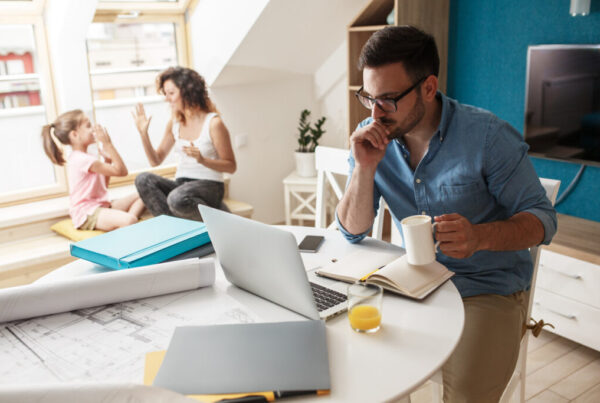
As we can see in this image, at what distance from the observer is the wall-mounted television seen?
255 centimetres

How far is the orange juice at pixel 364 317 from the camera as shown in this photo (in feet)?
3.61

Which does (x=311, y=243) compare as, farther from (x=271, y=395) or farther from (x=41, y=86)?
(x=41, y=86)

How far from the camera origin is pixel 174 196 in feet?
10.0

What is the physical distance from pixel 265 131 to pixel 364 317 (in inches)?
119

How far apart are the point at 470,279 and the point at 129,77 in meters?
2.82

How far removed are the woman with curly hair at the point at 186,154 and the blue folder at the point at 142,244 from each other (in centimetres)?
141

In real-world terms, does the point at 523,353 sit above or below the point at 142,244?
below

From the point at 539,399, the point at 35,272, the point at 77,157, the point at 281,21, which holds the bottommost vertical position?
the point at 539,399

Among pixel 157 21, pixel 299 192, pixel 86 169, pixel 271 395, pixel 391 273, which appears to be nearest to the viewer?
pixel 271 395

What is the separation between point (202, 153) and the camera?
10.3 feet

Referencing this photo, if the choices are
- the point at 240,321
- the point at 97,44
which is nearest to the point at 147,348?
the point at 240,321

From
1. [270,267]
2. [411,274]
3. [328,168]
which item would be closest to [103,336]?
[270,267]

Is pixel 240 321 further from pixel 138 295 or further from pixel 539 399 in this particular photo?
pixel 539 399

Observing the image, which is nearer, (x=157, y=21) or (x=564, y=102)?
(x=564, y=102)
